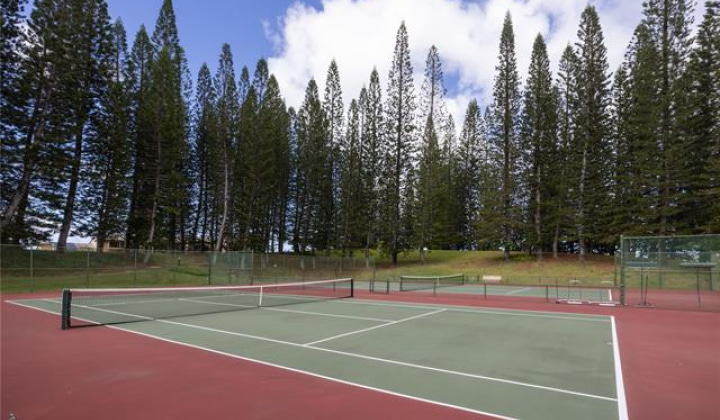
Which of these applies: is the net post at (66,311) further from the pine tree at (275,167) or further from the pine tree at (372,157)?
the pine tree at (372,157)

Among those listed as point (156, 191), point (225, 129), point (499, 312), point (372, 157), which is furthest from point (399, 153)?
point (499, 312)

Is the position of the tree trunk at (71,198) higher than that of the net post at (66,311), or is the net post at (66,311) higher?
the tree trunk at (71,198)

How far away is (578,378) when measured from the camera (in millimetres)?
7289

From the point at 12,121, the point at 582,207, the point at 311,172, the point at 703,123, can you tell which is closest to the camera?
the point at 12,121

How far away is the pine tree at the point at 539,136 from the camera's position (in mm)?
44188

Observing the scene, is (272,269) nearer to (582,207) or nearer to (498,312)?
(498,312)

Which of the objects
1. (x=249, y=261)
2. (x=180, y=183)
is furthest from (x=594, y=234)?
(x=180, y=183)

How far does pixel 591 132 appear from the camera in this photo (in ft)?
134

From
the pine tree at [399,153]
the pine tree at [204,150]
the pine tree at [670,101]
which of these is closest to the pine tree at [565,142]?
the pine tree at [670,101]

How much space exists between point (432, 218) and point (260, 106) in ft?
77.6

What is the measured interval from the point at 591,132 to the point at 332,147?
30.4m

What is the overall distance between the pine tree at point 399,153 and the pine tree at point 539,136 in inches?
493

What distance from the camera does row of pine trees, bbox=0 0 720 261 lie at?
29.8 meters

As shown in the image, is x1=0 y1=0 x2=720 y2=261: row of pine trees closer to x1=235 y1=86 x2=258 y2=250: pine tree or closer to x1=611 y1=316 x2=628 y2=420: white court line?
x1=235 y1=86 x2=258 y2=250: pine tree
